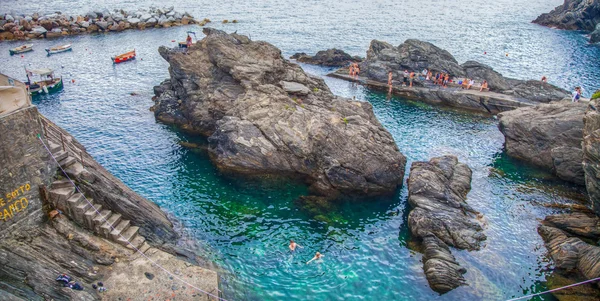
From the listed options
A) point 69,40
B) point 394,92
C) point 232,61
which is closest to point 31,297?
point 232,61

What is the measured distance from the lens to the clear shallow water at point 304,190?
29875mm

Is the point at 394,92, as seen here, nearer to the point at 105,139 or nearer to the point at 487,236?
the point at 487,236

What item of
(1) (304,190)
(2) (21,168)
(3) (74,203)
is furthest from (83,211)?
(1) (304,190)

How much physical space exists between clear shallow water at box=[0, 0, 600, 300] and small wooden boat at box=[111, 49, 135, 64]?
241 centimetres

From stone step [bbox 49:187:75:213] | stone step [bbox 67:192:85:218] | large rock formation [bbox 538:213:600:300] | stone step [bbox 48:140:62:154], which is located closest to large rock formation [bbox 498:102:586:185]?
large rock formation [bbox 538:213:600:300]

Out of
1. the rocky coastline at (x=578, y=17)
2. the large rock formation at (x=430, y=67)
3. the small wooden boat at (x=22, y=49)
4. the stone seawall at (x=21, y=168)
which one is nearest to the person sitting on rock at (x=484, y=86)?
the large rock formation at (x=430, y=67)

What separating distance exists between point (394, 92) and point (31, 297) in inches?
2427

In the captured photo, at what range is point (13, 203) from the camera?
22.7 m

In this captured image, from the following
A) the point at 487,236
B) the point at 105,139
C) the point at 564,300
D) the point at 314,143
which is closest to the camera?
the point at 564,300

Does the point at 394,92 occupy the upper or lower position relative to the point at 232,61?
lower

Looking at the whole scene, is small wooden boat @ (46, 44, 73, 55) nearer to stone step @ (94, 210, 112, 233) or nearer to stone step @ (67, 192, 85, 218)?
stone step @ (67, 192, 85, 218)

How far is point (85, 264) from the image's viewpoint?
24875 millimetres

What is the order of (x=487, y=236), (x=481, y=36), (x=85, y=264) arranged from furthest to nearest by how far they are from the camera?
(x=481, y=36)
(x=487, y=236)
(x=85, y=264)

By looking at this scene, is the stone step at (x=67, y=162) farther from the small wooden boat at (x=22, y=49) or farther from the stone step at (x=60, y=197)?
the small wooden boat at (x=22, y=49)
